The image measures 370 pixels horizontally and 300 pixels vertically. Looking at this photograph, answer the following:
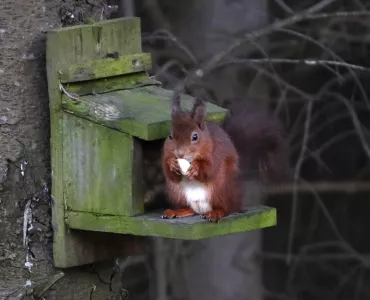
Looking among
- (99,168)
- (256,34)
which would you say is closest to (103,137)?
(99,168)

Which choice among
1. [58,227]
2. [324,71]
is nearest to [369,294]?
[324,71]

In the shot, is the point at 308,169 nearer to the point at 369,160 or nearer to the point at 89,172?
the point at 369,160

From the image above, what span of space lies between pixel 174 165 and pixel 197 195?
4.0 inches

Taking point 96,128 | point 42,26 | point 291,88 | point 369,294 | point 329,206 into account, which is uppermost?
point 42,26

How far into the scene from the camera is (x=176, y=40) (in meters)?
4.44

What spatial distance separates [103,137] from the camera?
8.52 feet

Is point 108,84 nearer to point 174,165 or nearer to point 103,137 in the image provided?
point 103,137

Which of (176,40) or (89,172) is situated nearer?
(89,172)

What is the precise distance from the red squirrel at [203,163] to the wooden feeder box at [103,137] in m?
0.04

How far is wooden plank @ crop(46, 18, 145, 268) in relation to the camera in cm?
263

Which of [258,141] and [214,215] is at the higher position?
[258,141]

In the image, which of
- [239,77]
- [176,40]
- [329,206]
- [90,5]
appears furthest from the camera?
[329,206]

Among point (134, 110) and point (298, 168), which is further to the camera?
point (298, 168)

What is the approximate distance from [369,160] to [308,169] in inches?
10.6
